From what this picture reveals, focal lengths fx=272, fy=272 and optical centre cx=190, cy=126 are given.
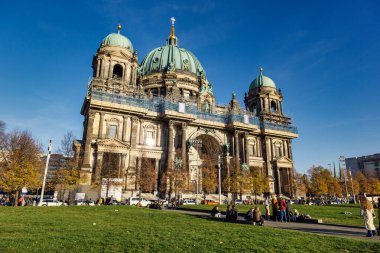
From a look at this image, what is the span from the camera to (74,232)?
37.4 ft

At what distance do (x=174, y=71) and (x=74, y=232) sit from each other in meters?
62.3

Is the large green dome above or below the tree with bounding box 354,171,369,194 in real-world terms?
above

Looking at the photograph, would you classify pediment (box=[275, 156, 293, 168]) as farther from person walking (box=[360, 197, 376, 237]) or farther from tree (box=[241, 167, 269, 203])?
person walking (box=[360, 197, 376, 237])

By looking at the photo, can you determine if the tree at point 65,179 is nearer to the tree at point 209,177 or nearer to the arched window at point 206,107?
the tree at point 209,177

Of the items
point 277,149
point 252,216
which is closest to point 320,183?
point 277,149

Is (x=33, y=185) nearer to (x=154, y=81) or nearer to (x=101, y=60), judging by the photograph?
(x=101, y=60)

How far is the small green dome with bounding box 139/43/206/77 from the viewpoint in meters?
73.6

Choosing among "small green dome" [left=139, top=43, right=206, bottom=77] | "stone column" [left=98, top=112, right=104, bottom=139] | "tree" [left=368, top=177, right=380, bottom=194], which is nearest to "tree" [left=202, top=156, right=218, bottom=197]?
"stone column" [left=98, top=112, right=104, bottom=139]

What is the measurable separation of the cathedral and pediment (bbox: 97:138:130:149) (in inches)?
6.8

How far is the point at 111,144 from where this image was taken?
4781 centimetres

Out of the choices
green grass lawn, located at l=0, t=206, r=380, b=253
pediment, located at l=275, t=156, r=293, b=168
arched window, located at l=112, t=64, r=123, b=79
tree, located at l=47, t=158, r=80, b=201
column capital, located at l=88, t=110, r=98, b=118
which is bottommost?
green grass lawn, located at l=0, t=206, r=380, b=253

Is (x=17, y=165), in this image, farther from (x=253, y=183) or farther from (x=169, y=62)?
(x=169, y=62)

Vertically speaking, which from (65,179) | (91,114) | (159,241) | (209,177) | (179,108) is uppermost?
(179,108)

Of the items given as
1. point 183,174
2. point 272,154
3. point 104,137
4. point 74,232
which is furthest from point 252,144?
point 74,232
